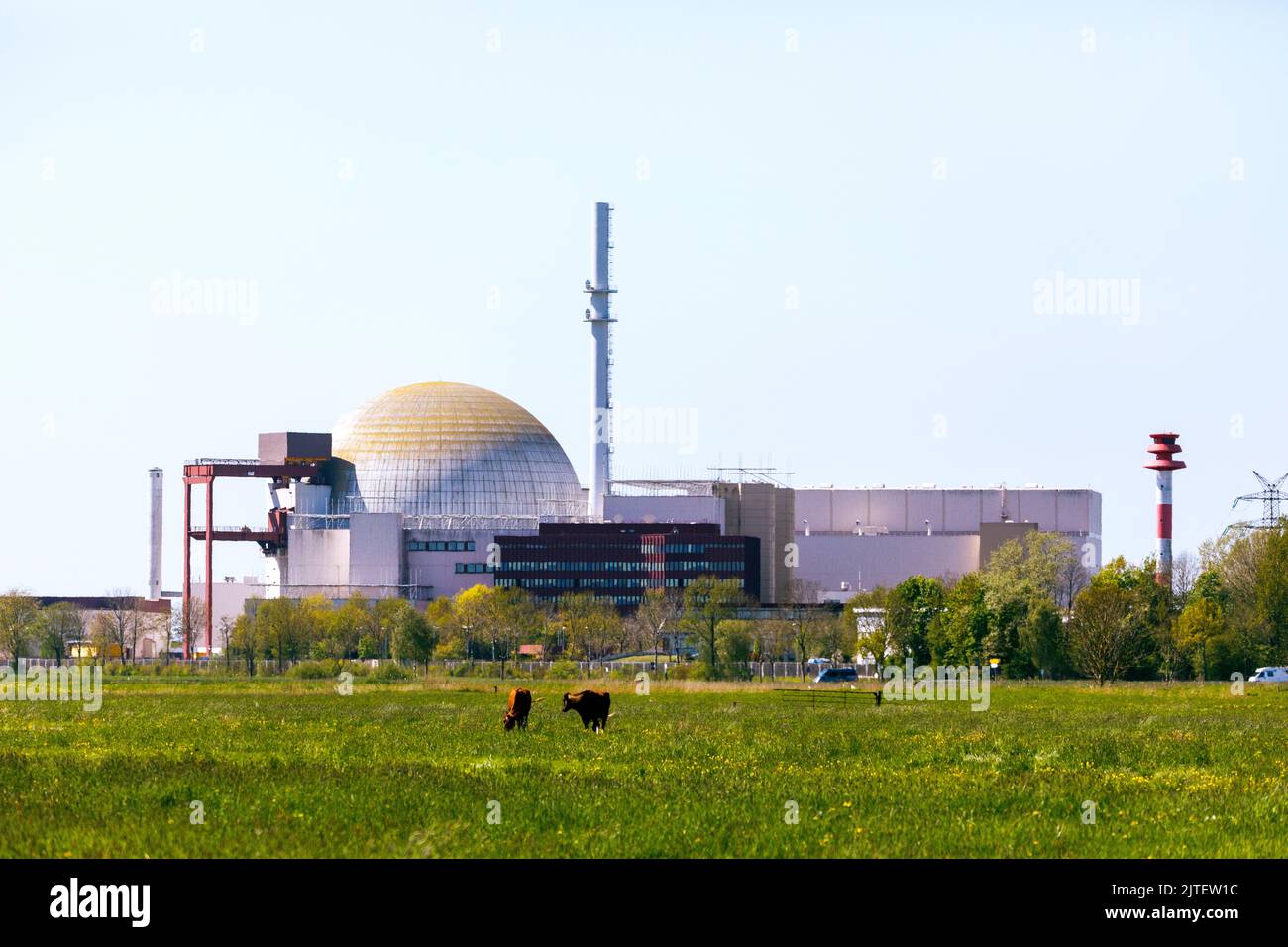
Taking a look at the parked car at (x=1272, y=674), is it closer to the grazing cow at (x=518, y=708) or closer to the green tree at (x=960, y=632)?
the green tree at (x=960, y=632)

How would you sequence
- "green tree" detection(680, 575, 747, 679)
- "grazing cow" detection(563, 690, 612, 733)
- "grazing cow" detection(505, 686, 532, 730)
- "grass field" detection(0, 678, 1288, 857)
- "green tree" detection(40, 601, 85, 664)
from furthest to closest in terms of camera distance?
"green tree" detection(40, 601, 85, 664) < "green tree" detection(680, 575, 747, 679) < "grazing cow" detection(563, 690, 612, 733) < "grazing cow" detection(505, 686, 532, 730) < "grass field" detection(0, 678, 1288, 857)

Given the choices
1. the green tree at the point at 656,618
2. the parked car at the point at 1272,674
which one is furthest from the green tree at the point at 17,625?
the parked car at the point at 1272,674

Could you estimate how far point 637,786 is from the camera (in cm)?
2667

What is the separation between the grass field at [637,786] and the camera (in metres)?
20.6

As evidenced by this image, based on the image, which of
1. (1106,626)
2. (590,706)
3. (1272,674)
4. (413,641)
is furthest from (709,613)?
(590,706)

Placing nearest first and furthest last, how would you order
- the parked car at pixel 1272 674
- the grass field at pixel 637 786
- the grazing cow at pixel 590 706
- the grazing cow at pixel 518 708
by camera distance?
1. the grass field at pixel 637 786
2. the grazing cow at pixel 518 708
3. the grazing cow at pixel 590 706
4. the parked car at pixel 1272 674

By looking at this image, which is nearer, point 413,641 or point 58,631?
point 413,641

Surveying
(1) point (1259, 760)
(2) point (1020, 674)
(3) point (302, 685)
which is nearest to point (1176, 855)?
(1) point (1259, 760)

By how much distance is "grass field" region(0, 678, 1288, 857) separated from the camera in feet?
67.5

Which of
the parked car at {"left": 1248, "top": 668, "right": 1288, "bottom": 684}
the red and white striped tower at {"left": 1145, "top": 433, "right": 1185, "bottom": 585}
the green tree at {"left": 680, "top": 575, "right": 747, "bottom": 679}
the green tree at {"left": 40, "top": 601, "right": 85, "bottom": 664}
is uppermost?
the red and white striped tower at {"left": 1145, "top": 433, "right": 1185, "bottom": 585}

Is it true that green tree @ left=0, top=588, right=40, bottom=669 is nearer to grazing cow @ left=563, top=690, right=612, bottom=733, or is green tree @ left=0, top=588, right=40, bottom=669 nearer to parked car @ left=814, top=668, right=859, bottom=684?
parked car @ left=814, top=668, right=859, bottom=684

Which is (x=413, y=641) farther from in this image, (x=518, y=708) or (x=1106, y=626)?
(x=518, y=708)

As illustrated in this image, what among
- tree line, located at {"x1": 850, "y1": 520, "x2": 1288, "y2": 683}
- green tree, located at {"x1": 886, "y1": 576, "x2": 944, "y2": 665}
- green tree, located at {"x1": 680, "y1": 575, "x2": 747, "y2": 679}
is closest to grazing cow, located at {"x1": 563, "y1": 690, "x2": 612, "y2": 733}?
tree line, located at {"x1": 850, "y1": 520, "x2": 1288, "y2": 683}

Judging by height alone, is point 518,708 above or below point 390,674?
above
